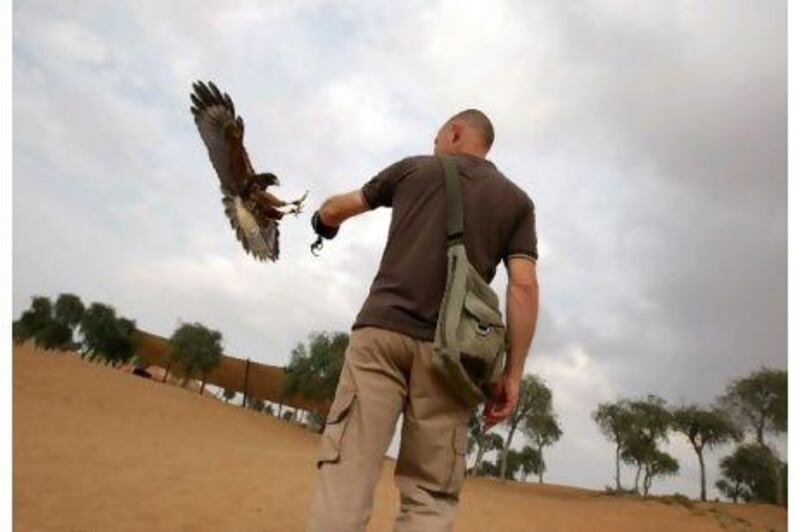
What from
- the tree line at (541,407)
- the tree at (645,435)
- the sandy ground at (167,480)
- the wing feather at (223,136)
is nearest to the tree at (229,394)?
the tree line at (541,407)

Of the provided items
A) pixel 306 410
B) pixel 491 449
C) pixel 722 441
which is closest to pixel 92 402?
pixel 306 410

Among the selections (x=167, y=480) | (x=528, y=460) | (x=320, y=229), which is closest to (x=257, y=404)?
(x=528, y=460)

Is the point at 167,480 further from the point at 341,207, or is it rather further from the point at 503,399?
the point at 503,399

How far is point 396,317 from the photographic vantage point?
2.40 meters

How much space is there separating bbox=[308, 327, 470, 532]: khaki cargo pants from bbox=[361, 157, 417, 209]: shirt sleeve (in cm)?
54

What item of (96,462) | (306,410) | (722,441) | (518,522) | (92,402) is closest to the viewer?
(96,462)

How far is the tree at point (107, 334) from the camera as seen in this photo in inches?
1757

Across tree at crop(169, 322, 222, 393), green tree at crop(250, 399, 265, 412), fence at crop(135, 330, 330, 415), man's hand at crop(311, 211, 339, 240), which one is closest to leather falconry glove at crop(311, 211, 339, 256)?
man's hand at crop(311, 211, 339, 240)

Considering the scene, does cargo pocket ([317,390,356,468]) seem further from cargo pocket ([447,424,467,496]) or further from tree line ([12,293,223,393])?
tree line ([12,293,223,393])

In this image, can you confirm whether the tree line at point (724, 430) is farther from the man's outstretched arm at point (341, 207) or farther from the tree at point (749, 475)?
the man's outstretched arm at point (341, 207)

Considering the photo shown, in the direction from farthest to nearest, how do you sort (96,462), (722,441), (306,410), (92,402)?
(306,410)
(722,441)
(92,402)
(96,462)

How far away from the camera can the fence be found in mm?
47156

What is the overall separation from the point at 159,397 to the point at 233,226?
30011mm

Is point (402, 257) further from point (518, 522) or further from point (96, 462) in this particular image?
point (518, 522)
